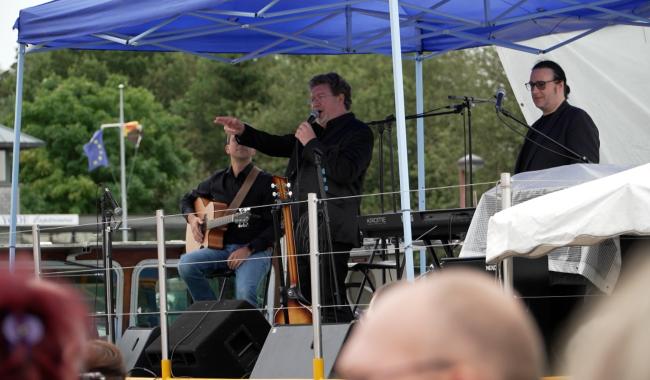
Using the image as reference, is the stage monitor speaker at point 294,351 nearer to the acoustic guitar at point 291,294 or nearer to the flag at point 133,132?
the acoustic guitar at point 291,294

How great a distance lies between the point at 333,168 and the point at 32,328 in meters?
6.83

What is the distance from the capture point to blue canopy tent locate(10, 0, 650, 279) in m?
8.42

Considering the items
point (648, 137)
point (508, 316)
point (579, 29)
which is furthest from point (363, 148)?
point (508, 316)

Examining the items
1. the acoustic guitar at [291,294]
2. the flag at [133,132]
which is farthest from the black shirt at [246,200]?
the flag at [133,132]

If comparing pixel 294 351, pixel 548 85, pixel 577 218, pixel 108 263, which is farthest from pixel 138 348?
pixel 577 218

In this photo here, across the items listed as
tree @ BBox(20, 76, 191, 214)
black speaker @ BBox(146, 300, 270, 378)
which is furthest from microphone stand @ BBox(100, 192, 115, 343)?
tree @ BBox(20, 76, 191, 214)

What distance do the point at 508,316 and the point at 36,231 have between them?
25.2ft

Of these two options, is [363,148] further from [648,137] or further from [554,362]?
[648,137]

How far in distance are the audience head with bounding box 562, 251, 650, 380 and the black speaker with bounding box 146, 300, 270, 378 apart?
6.52m

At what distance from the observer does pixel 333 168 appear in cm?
820

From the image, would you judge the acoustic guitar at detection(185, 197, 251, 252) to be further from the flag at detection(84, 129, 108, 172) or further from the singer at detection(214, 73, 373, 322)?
the flag at detection(84, 129, 108, 172)

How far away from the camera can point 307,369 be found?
7.34 metres

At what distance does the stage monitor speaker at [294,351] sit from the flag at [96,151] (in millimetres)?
39212

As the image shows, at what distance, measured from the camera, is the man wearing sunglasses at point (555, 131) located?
7730 mm
